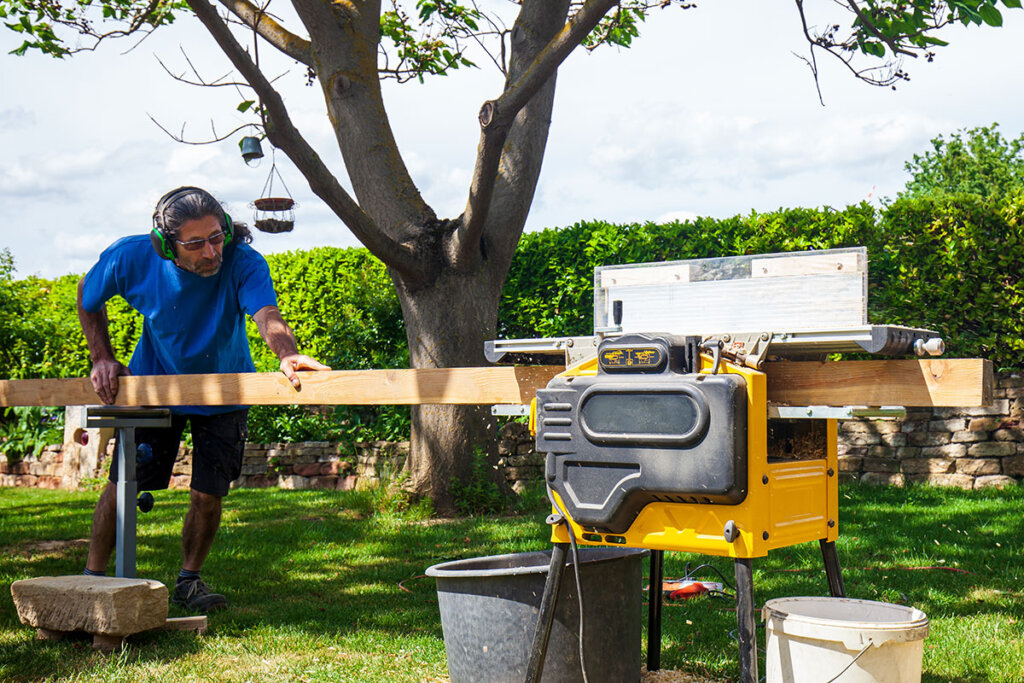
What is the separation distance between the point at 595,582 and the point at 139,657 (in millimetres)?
1754

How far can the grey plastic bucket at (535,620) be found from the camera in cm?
284

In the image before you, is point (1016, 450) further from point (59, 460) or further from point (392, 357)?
→ point (59, 460)

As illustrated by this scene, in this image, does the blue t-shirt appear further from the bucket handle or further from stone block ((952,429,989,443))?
stone block ((952,429,989,443))

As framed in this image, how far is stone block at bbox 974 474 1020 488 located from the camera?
7556 mm

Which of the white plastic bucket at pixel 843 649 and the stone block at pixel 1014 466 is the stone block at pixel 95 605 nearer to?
the white plastic bucket at pixel 843 649

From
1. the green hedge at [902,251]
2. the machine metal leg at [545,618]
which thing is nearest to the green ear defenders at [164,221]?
the machine metal leg at [545,618]

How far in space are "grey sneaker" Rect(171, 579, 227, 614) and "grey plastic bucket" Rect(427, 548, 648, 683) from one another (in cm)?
166

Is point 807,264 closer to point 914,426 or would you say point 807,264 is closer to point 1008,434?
point 914,426

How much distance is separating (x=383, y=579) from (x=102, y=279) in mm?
2125

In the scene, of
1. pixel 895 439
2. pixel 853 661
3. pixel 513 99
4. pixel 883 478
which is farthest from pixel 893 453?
pixel 853 661

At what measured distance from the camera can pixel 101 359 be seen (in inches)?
150

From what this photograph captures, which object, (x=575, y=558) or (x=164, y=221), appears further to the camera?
(x=164, y=221)

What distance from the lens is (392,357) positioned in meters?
8.76

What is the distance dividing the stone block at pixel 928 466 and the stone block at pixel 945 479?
0.03 m
